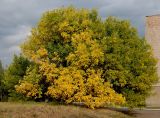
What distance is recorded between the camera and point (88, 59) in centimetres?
3725

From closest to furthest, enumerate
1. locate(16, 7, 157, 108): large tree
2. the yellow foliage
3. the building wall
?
locate(16, 7, 157, 108): large tree → the yellow foliage → the building wall

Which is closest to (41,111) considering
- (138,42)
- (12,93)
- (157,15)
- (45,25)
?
(45,25)

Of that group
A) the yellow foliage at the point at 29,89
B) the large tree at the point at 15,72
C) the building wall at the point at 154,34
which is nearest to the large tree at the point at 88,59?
the yellow foliage at the point at 29,89

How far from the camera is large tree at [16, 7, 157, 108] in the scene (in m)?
37.2

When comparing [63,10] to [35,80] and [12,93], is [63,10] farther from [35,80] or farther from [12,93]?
[12,93]

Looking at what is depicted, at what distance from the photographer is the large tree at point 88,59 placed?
122 feet

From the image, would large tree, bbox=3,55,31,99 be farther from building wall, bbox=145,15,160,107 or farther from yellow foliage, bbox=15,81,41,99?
building wall, bbox=145,15,160,107

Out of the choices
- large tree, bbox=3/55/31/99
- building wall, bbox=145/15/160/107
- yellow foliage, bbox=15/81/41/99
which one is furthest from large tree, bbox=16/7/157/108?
building wall, bbox=145/15/160/107

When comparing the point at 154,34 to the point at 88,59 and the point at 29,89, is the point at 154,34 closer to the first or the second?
the point at 88,59

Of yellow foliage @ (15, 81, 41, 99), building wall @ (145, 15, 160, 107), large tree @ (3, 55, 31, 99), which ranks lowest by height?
yellow foliage @ (15, 81, 41, 99)

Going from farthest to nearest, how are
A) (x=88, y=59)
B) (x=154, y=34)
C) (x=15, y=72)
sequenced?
(x=154, y=34), (x=15, y=72), (x=88, y=59)

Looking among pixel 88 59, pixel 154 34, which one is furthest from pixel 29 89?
pixel 154 34

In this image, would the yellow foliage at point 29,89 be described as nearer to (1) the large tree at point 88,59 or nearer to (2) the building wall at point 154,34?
(1) the large tree at point 88,59

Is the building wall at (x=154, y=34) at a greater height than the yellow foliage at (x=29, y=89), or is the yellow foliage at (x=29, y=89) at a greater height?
the building wall at (x=154, y=34)
